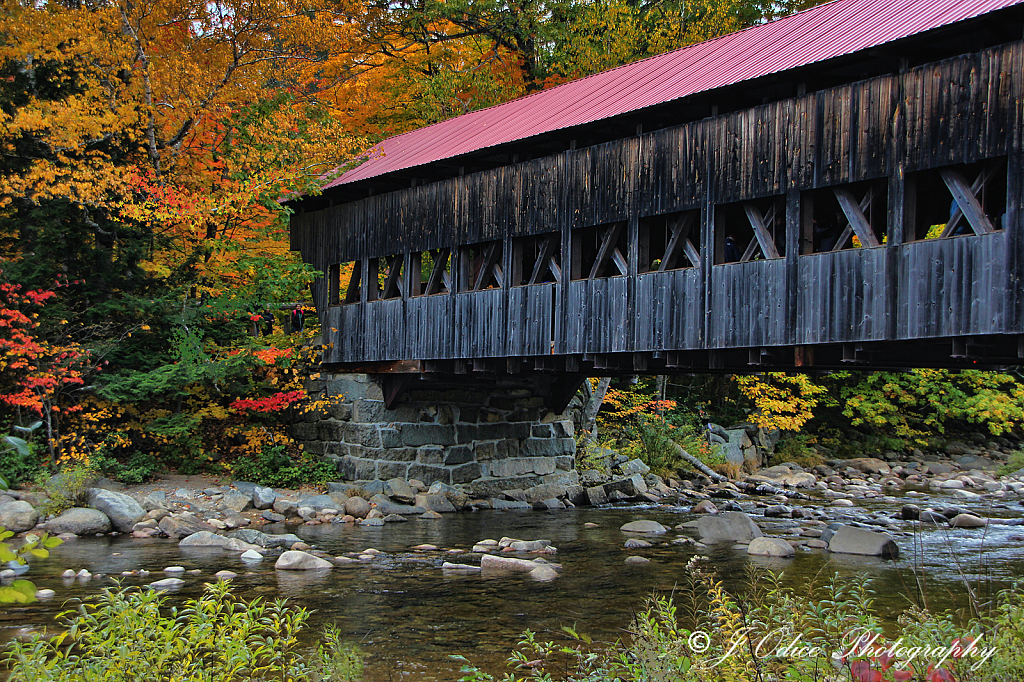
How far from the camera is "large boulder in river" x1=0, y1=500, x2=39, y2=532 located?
9625 mm

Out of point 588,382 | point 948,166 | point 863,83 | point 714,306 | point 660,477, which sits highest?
point 863,83

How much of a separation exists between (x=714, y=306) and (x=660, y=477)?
8194 millimetres

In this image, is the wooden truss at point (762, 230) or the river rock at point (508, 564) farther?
the wooden truss at point (762, 230)

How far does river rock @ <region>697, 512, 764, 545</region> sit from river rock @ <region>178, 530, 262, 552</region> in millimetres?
5195

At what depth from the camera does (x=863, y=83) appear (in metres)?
7.91

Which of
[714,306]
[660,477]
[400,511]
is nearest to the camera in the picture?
[714,306]

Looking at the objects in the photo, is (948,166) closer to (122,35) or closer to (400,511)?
(400,511)

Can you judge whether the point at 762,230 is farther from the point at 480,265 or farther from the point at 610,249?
the point at 480,265

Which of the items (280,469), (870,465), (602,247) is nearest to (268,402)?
(280,469)

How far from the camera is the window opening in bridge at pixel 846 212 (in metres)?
7.84

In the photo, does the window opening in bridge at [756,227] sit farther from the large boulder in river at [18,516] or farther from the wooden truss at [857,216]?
the large boulder in river at [18,516]

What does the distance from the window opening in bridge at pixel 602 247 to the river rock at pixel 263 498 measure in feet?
18.1

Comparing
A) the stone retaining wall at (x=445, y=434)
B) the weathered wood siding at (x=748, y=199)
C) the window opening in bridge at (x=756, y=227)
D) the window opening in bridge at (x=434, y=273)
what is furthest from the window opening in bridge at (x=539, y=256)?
the stone retaining wall at (x=445, y=434)

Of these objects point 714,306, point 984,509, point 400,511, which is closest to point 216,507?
point 400,511
